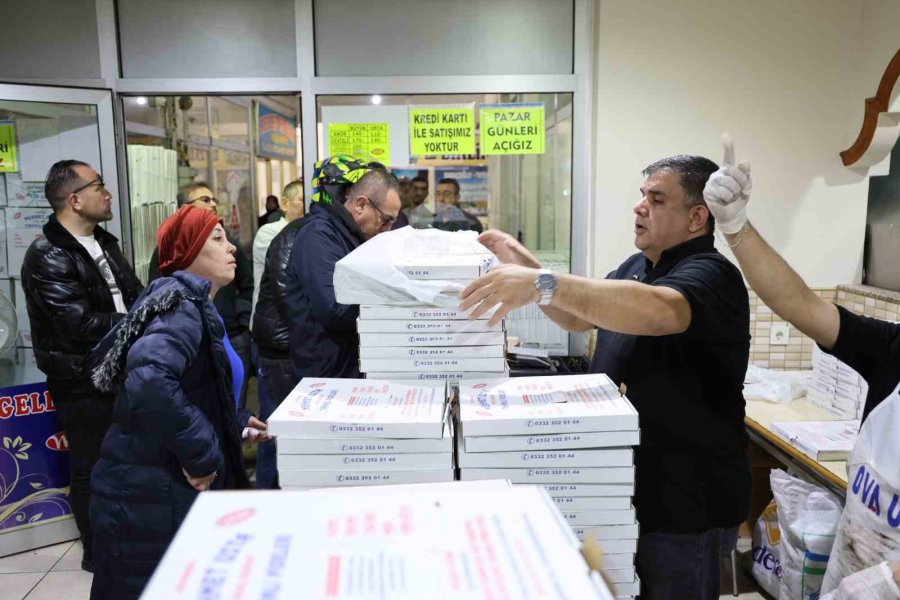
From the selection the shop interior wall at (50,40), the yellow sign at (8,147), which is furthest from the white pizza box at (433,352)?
the yellow sign at (8,147)

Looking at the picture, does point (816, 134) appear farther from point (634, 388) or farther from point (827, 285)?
point (634, 388)

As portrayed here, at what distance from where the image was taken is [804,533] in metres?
2.31

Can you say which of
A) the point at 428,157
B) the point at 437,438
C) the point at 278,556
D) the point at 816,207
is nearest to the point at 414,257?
the point at 437,438

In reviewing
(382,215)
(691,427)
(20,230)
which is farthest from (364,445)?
(20,230)

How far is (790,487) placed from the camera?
2420 millimetres

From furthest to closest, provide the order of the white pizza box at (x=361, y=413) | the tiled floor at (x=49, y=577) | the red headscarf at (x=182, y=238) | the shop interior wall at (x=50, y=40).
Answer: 1. the shop interior wall at (x=50, y=40)
2. the tiled floor at (x=49, y=577)
3. the red headscarf at (x=182, y=238)
4. the white pizza box at (x=361, y=413)

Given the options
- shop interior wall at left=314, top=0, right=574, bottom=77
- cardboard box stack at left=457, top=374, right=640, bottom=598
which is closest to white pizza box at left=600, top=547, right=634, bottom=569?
cardboard box stack at left=457, top=374, right=640, bottom=598

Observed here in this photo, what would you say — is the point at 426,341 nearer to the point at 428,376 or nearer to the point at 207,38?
the point at 428,376

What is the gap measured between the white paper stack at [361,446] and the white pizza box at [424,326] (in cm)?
23

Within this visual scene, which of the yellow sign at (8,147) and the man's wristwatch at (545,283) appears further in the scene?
the yellow sign at (8,147)

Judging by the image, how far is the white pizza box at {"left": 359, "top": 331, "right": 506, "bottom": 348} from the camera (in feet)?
4.48

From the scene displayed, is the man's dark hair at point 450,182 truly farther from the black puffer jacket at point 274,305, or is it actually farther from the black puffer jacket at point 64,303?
the black puffer jacket at point 64,303

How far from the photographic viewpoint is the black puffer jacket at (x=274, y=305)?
2.77 metres

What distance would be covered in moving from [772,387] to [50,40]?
3576 mm
